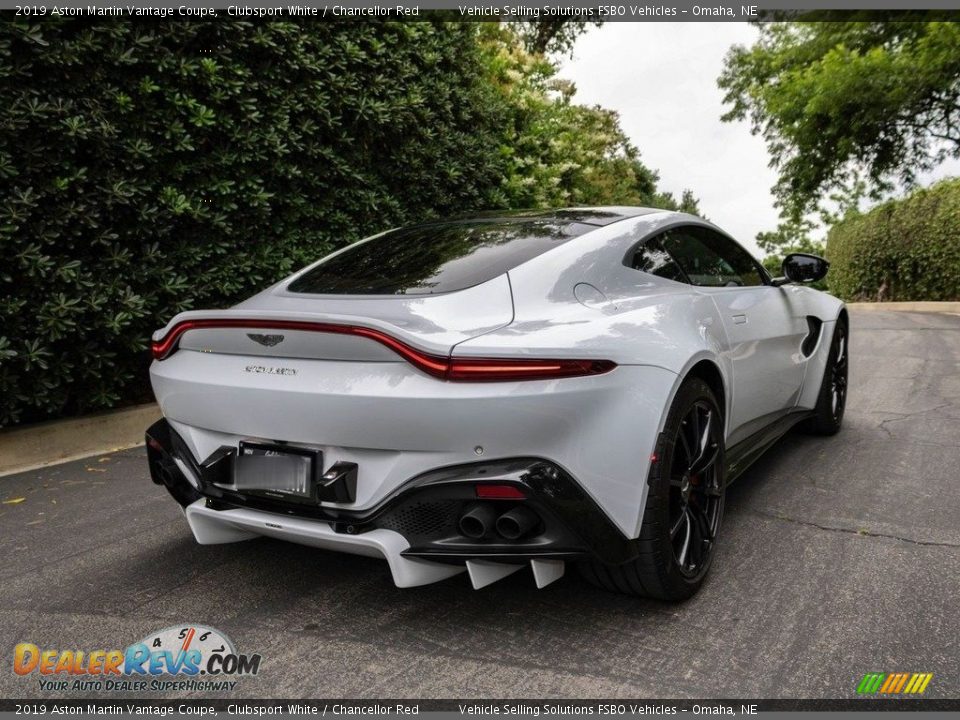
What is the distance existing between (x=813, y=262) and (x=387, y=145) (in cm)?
428

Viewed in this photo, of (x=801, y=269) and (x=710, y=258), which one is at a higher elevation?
(x=710, y=258)

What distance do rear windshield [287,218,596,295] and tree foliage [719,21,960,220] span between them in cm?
1781

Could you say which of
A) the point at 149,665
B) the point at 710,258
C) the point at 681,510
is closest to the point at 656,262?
the point at 710,258

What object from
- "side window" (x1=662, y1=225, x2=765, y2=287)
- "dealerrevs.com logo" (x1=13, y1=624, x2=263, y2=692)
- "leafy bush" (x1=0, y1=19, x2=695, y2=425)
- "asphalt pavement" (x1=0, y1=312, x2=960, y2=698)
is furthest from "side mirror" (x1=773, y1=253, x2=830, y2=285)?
"leafy bush" (x1=0, y1=19, x2=695, y2=425)

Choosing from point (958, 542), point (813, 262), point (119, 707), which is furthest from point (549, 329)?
point (813, 262)

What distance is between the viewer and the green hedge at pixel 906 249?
53.6ft

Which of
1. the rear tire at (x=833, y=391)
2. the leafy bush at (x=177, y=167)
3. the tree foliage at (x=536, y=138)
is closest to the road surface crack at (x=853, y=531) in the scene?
the rear tire at (x=833, y=391)

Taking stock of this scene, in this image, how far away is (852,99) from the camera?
18188 millimetres

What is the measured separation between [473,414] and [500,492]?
234mm

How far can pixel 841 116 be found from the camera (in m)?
18.7

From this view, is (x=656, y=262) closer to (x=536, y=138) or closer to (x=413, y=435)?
(x=413, y=435)

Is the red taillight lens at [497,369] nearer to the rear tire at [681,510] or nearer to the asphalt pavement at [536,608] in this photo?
the rear tire at [681,510]

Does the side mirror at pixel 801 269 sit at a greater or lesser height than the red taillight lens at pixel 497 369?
lesser

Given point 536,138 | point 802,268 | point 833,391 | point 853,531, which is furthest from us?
point 536,138
